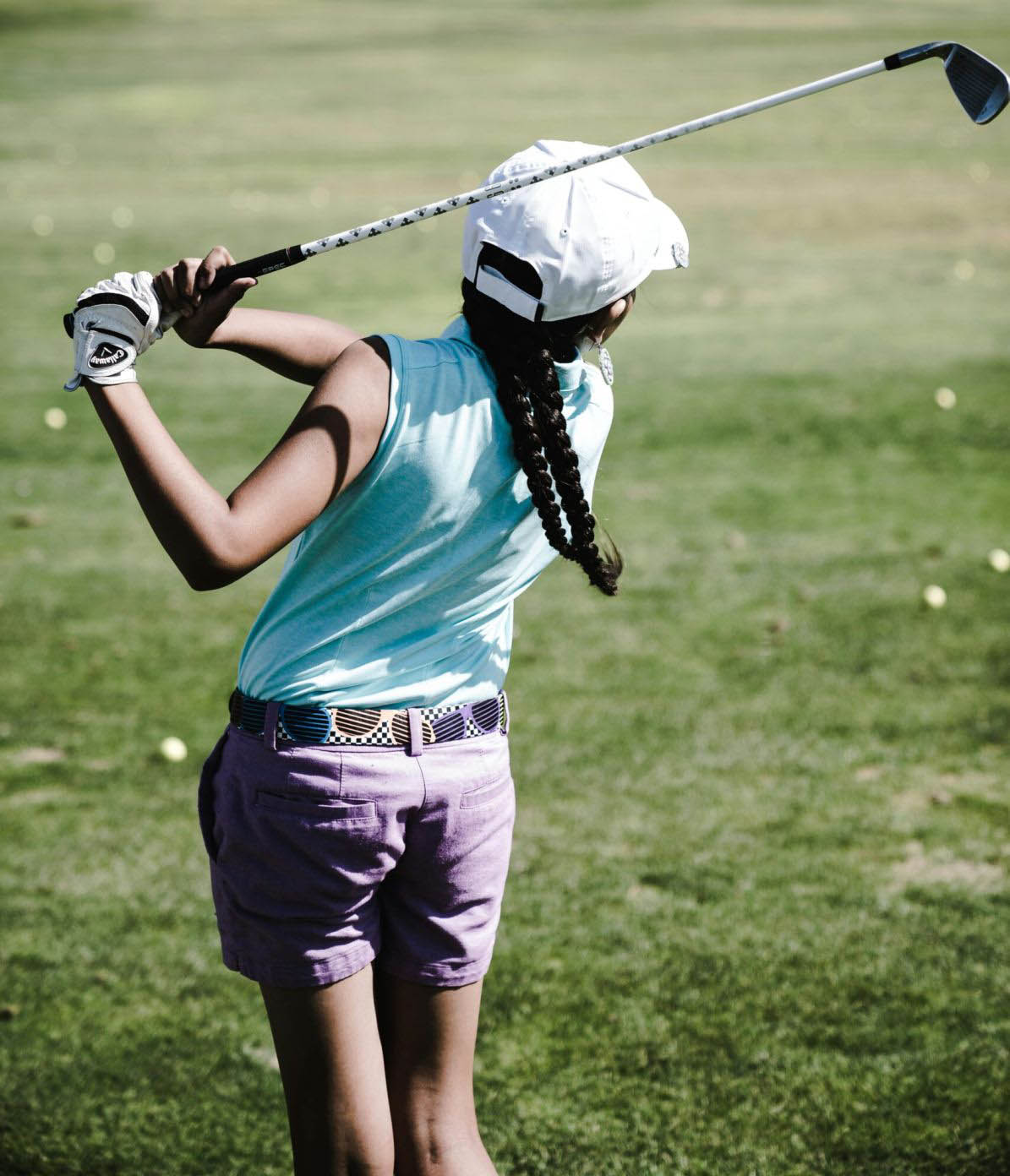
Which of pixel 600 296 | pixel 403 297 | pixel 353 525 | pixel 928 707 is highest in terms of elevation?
pixel 600 296

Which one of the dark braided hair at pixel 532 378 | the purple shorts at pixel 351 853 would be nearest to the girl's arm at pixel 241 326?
the dark braided hair at pixel 532 378

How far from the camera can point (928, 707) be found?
6332mm

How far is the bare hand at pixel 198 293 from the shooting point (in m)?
2.59

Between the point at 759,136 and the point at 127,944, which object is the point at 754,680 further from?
the point at 759,136

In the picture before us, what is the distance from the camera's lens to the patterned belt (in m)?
2.52

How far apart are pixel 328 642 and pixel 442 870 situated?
453 mm

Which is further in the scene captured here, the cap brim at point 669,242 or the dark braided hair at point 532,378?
the cap brim at point 669,242

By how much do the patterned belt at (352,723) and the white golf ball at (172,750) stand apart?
3.41 m

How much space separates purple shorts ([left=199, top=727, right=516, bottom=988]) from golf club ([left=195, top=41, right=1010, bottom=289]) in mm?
825

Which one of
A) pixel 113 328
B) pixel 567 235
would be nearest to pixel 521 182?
pixel 567 235

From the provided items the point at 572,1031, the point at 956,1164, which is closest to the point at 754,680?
the point at 572,1031

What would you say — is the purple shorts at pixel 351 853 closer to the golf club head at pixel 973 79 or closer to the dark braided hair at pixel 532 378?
the dark braided hair at pixel 532 378

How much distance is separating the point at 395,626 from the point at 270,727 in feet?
0.85

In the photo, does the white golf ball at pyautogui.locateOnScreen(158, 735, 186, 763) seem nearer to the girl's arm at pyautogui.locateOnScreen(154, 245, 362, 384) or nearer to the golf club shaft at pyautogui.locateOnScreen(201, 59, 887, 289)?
the girl's arm at pyautogui.locateOnScreen(154, 245, 362, 384)
